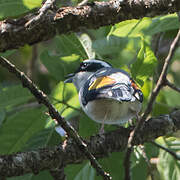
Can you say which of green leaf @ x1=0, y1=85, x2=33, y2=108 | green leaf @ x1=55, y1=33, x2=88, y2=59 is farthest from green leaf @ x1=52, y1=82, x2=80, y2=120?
green leaf @ x1=55, y1=33, x2=88, y2=59

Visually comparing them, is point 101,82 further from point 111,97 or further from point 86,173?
point 86,173

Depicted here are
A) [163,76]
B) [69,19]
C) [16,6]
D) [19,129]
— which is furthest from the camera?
[19,129]

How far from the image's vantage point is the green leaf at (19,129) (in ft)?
10.3

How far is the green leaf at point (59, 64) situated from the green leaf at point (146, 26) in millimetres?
410

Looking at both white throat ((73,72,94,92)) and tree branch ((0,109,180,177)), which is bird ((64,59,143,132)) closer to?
tree branch ((0,109,180,177))

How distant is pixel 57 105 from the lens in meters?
3.10

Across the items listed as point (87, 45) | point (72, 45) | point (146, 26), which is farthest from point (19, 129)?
point (146, 26)

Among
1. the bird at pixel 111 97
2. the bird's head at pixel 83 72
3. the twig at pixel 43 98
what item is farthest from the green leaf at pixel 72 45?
the twig at pixel 43 98

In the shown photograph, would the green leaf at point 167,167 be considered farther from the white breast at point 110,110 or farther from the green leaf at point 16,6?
the green leaf at point 16,6

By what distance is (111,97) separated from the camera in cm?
306

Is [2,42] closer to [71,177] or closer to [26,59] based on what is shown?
[71,177]

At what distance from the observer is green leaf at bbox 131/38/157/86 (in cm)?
305

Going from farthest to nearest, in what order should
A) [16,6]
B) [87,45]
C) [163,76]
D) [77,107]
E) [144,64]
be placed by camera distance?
[87,45]
[77,107]
[144,64]
[16,6]
[163,76]

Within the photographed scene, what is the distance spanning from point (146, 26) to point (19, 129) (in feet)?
4.35
